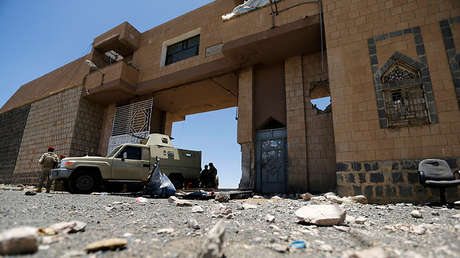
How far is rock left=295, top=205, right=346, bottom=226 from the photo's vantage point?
9.14 feet

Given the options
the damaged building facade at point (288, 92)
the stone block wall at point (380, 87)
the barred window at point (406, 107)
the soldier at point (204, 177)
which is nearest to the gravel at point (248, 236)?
the stone block wall at point (380, 87)

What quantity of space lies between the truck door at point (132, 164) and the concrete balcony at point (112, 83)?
5549 mm

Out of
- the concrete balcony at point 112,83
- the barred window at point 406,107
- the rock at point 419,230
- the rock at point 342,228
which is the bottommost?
the rock at point 342,228

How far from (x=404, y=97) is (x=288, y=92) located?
13.0 ft

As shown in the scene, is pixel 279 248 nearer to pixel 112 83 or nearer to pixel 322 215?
pixel 322 215

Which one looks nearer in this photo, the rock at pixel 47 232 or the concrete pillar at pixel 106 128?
the rock at pixel 47 232

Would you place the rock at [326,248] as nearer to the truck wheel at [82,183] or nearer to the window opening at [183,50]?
the truck wheel at [82,183]

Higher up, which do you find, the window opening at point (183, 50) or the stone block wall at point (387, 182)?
the window opening at point (183, 50)

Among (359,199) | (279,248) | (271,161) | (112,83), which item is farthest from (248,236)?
(112,83)

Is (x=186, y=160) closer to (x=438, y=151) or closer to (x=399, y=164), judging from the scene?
(x=399, y=164)

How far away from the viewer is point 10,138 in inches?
659

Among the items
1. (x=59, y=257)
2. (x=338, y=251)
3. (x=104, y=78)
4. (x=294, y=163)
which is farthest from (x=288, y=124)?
(x=104, y=78)

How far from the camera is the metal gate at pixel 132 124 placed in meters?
12.8

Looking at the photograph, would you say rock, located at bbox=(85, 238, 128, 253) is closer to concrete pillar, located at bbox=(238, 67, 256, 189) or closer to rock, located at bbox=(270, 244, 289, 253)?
rock, located at bbox=(270, 244, 289, 253)
